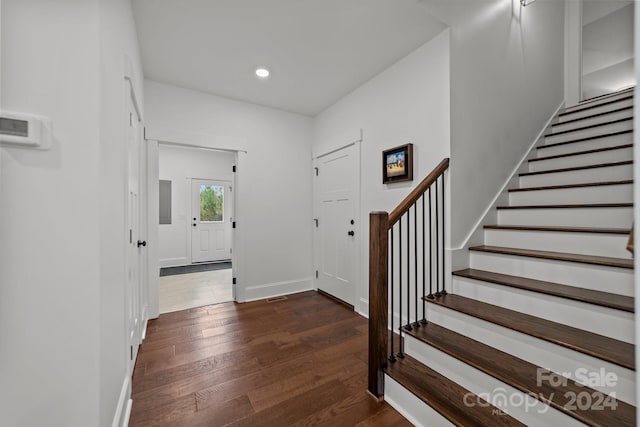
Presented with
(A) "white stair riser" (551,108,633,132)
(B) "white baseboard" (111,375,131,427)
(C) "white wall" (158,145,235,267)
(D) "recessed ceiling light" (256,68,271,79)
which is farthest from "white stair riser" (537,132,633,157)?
(C) "white wall" (158,145,235,267)

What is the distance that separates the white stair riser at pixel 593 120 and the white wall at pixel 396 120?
6.39 feet

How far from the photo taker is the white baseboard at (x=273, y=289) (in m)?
3.40

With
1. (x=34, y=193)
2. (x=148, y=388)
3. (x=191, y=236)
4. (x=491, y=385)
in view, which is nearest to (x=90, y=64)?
(x=34, y=193)

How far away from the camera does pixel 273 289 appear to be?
3602 millimetres

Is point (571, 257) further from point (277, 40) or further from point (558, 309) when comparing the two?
point (277, 40)

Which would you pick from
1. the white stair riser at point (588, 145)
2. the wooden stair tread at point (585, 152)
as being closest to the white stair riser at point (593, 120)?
the white stair riser at point (588, 145)

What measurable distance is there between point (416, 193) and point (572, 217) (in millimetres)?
1258

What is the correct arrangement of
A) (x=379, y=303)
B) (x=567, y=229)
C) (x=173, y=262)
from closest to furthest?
(x=379, y=303) < (x=567, y=229) < (x=173, y=262)

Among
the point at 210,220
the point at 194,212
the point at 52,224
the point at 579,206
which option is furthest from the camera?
the point at 210,220

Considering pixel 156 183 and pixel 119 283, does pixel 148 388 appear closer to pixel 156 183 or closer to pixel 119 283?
pixel 119 283

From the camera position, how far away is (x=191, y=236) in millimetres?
5992

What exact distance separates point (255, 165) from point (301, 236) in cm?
122

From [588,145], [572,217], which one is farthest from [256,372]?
[588,145]

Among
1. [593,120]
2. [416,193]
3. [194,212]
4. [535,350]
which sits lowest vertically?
[535,350]
